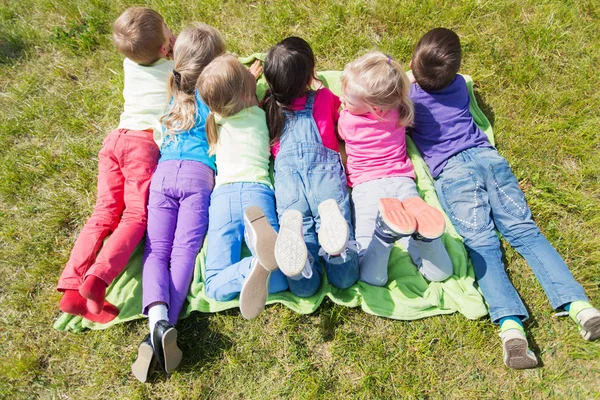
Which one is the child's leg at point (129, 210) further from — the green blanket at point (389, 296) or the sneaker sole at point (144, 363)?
the sneaker sole at point (144, 363)

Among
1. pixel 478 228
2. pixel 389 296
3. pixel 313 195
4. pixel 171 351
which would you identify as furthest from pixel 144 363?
pixel 478 228

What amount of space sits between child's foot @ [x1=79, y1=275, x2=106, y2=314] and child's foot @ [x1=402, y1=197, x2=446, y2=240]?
2045 millimetres

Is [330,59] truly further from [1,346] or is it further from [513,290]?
[1,346]

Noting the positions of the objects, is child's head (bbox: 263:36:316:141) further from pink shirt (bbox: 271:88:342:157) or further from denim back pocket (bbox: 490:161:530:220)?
denim back pocket (bbox: 490:161:530:220)

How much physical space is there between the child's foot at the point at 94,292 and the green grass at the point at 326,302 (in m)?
0.33

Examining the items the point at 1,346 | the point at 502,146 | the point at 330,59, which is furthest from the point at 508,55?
the point at 1,346

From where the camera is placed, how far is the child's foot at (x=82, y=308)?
2.67 meters

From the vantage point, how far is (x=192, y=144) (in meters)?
3.24

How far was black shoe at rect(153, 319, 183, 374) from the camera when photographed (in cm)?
255

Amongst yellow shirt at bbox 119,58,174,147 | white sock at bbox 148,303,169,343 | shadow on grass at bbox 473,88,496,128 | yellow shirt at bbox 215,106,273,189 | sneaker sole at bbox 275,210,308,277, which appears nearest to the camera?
sneaker sole at bbox 275,210,308,277

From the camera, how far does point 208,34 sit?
3.31 metres

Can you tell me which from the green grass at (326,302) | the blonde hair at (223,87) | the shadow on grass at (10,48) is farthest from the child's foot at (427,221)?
the shadow on grass at (10,48)

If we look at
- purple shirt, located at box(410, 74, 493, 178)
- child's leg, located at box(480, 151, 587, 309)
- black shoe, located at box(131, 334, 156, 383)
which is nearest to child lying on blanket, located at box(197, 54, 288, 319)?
black shoe, located at box(131, 334, 156, 383)

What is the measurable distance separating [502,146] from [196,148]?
263 centimetres
